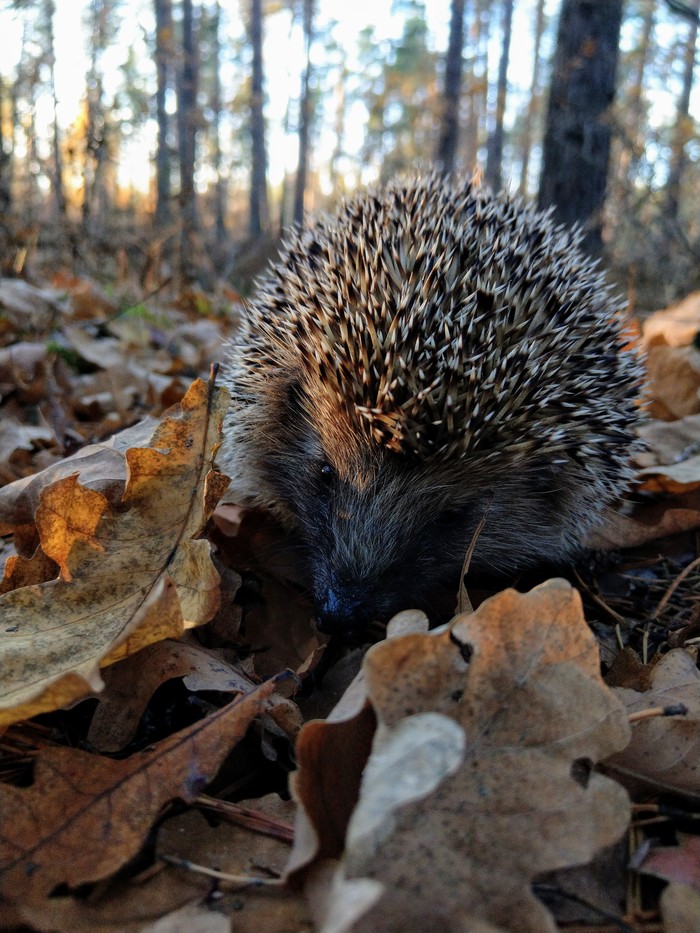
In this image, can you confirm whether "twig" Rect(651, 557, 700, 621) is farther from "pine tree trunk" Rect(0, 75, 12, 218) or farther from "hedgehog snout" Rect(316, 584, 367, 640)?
"pine tree trunk" Rect(0, 75, 12, 218)

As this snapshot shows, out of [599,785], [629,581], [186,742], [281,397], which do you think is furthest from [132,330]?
[599,785]

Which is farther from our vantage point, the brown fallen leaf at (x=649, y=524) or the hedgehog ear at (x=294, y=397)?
the hedgehog ear at (x=294, y=397)

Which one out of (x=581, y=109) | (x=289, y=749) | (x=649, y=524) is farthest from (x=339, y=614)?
(x=581, y=109)

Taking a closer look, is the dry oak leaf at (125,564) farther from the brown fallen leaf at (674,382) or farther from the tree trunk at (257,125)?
the tree trunk at (257,125)

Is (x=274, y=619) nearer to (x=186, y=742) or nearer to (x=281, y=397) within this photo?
(x=186, y=742)

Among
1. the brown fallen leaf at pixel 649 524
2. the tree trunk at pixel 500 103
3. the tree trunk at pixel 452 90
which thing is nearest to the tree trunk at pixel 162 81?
the tree trunk at pixel 452 90

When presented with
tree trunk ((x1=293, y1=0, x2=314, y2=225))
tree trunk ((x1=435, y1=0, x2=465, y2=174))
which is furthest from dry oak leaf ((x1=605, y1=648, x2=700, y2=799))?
tree trunk ((x1=293, y1=0, x2=314, y2=225))
